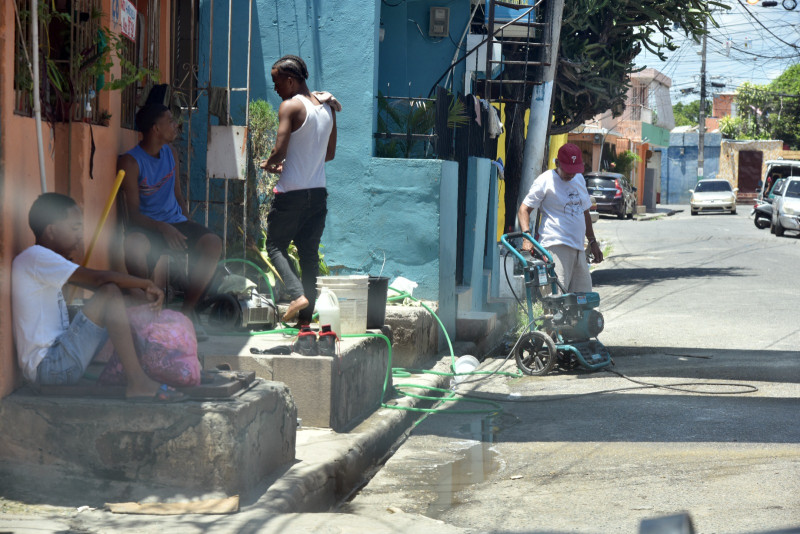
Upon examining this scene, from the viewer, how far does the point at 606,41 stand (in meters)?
18.5

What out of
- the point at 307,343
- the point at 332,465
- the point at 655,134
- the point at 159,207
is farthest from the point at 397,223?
the point at 655,134

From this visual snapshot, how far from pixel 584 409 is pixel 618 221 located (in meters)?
33.9

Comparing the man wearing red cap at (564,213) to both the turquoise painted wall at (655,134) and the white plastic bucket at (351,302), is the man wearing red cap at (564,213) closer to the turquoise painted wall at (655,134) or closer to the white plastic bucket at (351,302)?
the white plastic bucket at (351,302)

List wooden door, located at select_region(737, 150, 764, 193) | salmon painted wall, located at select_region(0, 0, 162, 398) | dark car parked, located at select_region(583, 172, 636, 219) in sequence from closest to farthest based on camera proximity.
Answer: salmon painted wall, located at select_region(0, 0, 162, 398)
dark car parked, located at select_region(583, 172, 636, 219)
wooden door, located at select_region(737, 150, 764, 193)

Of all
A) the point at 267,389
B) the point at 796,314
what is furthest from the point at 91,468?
the point at 796,314

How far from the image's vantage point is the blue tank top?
20.0ft

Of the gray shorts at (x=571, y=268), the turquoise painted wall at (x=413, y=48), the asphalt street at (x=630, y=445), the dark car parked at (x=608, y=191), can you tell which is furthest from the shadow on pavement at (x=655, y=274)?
the dark car parked at (x=608, y=191)

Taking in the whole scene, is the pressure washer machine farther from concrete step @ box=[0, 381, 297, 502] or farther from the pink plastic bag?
concrete step @ box=[0, 381, 297, 502]

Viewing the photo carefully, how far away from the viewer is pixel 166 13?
772cm

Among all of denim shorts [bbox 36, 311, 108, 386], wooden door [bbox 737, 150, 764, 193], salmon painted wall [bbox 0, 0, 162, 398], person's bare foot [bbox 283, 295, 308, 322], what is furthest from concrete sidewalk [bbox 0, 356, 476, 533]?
wooden door [bbox 737, 150, 764, 193]

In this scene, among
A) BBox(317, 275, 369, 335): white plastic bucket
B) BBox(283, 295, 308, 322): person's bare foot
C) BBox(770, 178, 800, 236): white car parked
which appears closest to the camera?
BBox(283, 295, 308, 322): person's bare foot

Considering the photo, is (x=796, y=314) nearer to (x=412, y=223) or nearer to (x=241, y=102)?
(x=412, y=223)

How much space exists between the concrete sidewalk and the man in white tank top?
1419 mm

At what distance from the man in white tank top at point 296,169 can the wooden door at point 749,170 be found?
198 ft
